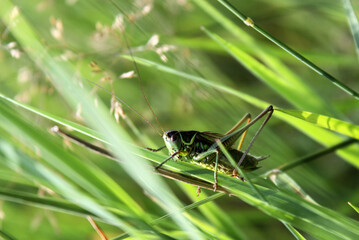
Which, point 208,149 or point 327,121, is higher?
point 327,121

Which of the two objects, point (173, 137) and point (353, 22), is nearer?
point (353, 22)

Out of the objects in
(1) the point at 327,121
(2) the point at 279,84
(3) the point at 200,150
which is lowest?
(3) the point at 200,150

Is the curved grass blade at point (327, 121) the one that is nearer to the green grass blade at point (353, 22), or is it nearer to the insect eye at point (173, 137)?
the green grass blade at point (353, 22)

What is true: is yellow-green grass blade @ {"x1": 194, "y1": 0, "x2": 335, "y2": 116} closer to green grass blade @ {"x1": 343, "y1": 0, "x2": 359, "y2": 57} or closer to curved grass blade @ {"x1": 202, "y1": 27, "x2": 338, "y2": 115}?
curved grass blade @ {"x1": 202, "y1": 27, "x2": 338, "y2": 115}

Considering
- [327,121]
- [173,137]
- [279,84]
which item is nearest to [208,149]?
[173,137]

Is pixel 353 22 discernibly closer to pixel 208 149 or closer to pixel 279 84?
pixel 279 84

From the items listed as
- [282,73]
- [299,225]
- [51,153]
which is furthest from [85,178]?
[282,73]

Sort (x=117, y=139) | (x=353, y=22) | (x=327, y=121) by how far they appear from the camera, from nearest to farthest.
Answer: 1. (x=117, y=139)
2. (x=327, y=121)
3. (x=353, y=22)

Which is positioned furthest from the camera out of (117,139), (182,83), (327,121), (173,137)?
(182,83)

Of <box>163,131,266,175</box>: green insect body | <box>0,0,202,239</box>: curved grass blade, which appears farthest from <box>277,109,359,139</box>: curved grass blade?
<box>0,0,202,239</box>: curved grass blade
